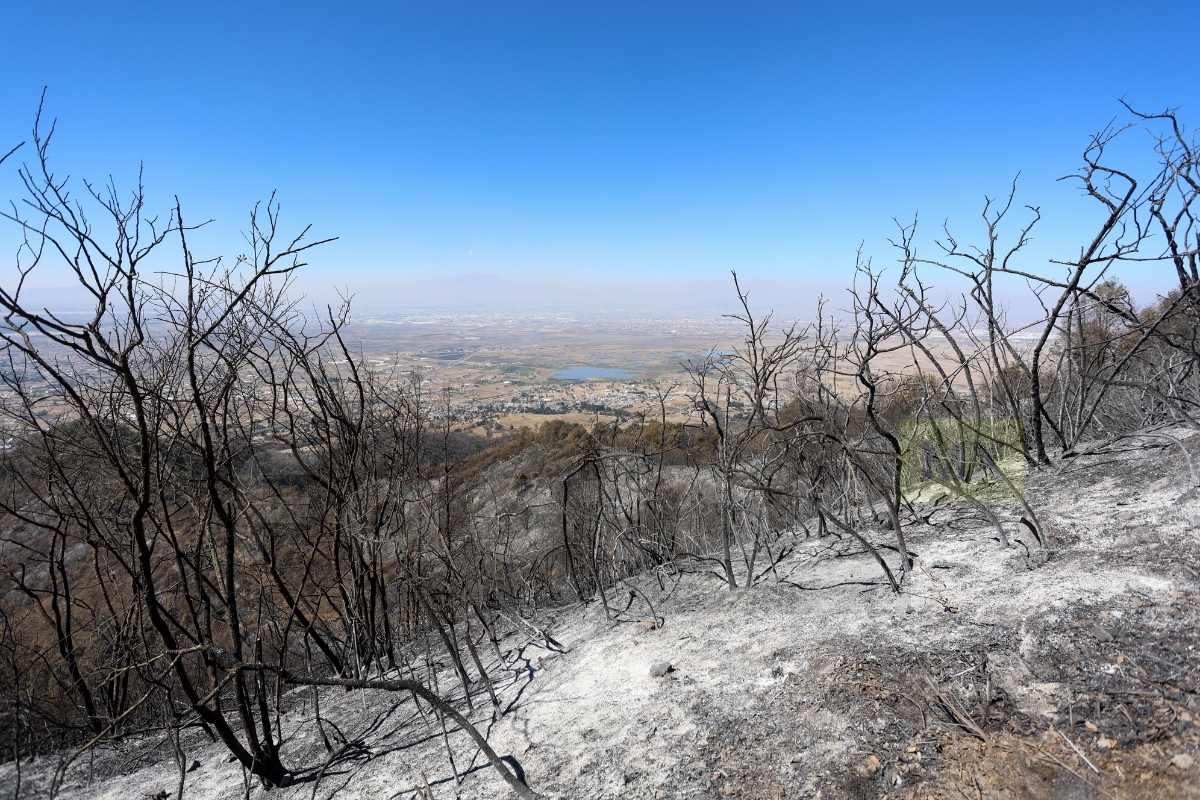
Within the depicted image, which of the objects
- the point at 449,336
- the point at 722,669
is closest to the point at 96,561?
the point at 722,669

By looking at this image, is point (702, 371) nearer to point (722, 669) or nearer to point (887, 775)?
point (722, 669)

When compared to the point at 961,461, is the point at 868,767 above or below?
below

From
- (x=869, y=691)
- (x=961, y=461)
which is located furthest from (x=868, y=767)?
(x=961, y=461)

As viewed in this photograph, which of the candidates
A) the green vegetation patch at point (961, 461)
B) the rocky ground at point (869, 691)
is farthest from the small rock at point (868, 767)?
the green vegetation patch at point (961, 461)

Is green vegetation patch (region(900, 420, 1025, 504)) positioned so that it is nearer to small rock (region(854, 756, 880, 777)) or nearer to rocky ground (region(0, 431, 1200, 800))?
rocky ground (region(0, 431, 1200, 800))

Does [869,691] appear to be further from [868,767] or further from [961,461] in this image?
[961,461]

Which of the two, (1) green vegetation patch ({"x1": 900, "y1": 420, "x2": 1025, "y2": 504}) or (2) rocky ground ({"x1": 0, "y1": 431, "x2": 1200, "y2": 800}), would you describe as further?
(1) green vegetation patch ({"x1": 900, "y1": 420, "x2": 1025, "y2": 504})

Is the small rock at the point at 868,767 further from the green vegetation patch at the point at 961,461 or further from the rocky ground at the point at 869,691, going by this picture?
the green vegetation patch at the point at 961,461

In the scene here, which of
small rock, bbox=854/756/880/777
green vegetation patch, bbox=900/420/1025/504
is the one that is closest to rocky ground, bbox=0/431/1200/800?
small rock, bbox=854/756/880/777
